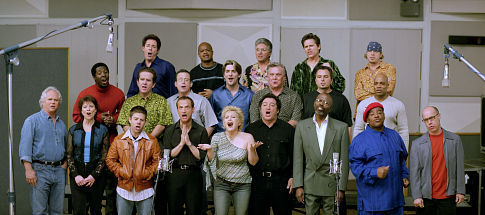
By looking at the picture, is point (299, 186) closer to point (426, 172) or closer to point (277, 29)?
point (426, 172)

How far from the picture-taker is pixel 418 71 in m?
7.17

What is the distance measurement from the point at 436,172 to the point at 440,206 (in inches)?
11.9

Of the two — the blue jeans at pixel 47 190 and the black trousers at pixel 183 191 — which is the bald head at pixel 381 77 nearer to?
the black trousers at pixel 183 191

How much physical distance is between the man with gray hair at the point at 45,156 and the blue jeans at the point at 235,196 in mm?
1489

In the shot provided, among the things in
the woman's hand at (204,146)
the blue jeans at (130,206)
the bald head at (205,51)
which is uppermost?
the bald head at (205,51)

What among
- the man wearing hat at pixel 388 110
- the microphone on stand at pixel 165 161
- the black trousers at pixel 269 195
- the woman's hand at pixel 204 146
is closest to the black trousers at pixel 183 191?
the microphone on stand at pixel 165 161

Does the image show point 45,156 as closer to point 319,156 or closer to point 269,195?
point 269,195

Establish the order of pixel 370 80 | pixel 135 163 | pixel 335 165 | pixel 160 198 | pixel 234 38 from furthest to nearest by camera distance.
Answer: pixel 234 38, pixel 370 80, pixel 160 198, pixel 135 163, pixel 335 165

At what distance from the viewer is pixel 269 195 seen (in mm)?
4562

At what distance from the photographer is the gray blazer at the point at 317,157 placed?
14.9 feet

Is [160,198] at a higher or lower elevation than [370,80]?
lower

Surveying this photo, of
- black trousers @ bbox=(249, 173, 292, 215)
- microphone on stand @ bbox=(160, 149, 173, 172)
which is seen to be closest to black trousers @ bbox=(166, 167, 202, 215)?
microphone on stand @ bbox=(160, 149, 173, 172)

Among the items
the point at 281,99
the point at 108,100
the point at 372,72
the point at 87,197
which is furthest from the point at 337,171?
the point at 108,100

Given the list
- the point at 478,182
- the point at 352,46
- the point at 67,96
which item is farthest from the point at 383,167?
the point at 67,96
